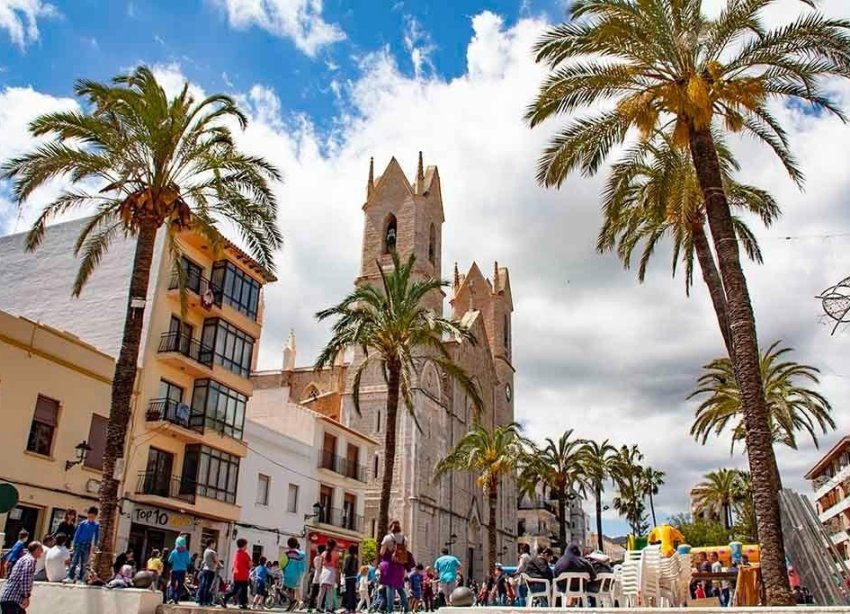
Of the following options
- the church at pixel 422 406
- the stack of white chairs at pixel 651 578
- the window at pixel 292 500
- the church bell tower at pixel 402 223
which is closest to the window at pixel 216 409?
the window at pixel 292 500

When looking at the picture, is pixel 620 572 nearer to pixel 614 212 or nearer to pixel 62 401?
pixel 614 212

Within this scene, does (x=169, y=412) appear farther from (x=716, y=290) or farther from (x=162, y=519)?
Answer: (x=716, y=290)

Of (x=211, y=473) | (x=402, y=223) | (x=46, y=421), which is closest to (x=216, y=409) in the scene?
(x=211, y=473)

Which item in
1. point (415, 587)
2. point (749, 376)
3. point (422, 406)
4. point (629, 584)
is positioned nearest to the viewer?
point (629, 584)

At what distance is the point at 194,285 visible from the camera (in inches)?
1125

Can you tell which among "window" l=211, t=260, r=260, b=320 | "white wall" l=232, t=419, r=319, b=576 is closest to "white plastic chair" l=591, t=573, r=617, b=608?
"white wall" l=232, t=419, r=319, b=576

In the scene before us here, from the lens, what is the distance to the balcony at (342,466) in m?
35.8

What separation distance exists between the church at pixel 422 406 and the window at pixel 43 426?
63.9 feet

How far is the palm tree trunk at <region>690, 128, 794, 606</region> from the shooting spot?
11299mm

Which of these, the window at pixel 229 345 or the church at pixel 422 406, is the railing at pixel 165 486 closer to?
the window at pixel 229 345

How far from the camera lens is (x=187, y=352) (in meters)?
27.8

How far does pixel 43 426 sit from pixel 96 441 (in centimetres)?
214

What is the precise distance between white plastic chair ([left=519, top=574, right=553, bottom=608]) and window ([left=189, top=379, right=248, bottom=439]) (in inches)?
698

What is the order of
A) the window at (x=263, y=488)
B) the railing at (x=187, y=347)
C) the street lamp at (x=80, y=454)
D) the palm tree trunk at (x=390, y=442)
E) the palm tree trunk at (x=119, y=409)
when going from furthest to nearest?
the window at (x=263, y=488) < the railing at (x=187, y=347) < the street lamp at (x=80, y=454) < the palm tree trunk at (x=390, y=442) < the palm tree trunk at (x=119, y=409)
